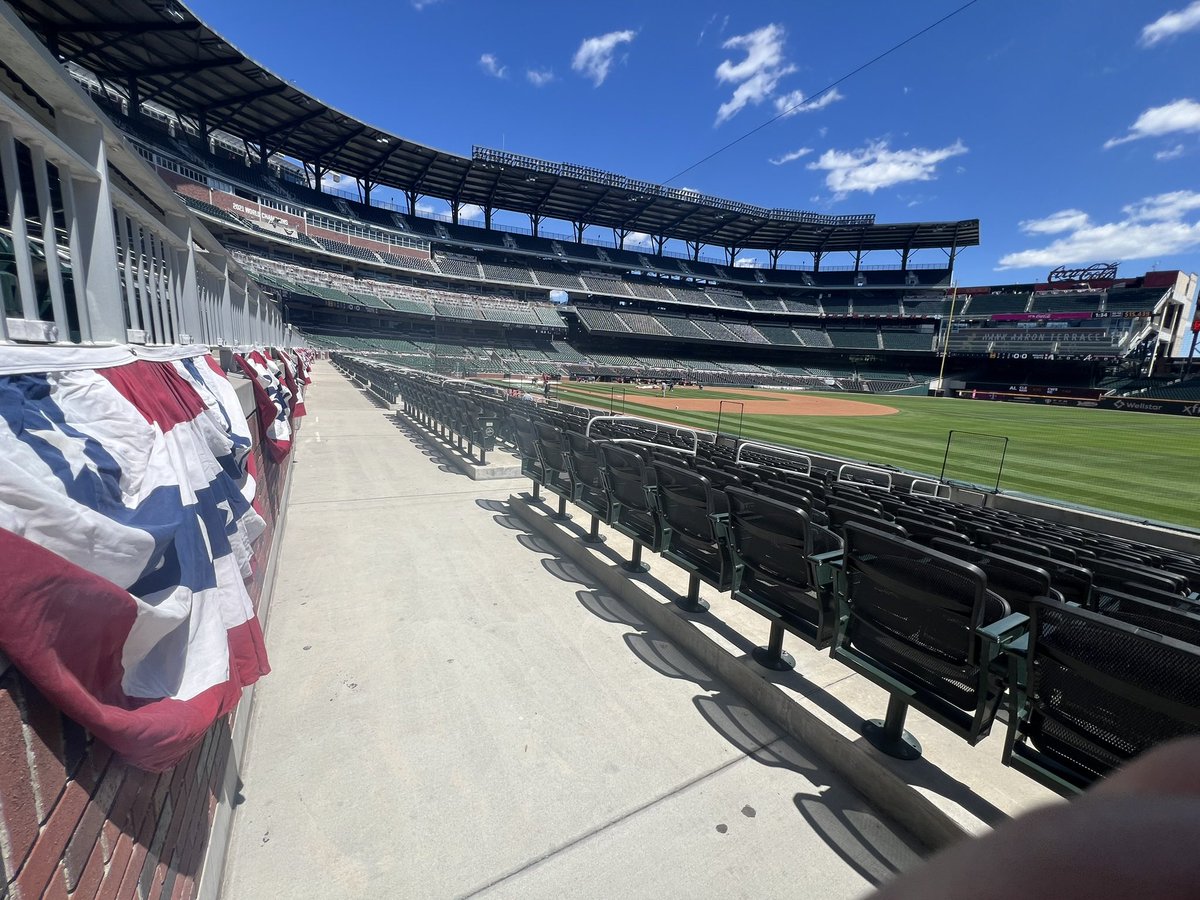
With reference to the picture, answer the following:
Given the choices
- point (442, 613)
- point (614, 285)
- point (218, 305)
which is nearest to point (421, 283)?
point (614, 285)

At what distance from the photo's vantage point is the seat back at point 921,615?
2354 millimetres

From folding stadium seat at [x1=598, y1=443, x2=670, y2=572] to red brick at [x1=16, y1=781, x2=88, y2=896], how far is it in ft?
11.6

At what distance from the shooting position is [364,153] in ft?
167

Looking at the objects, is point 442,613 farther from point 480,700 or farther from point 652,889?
point 652,889

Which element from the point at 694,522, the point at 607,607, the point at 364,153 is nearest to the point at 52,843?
the point at 694,522

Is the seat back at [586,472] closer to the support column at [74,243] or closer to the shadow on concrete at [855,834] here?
the shadow on concrete at [855,834]

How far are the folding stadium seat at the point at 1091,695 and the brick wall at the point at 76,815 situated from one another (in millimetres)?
3014

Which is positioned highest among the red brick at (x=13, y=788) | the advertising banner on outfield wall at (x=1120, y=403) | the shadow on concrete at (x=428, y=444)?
the red brick at (x=13, y=788)

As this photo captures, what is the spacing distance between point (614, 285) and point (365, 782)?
7013 centimetres

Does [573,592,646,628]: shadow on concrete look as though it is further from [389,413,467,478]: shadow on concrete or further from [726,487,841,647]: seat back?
[389,413,467,478]: shadow on concrete

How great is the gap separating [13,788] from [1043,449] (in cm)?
2463

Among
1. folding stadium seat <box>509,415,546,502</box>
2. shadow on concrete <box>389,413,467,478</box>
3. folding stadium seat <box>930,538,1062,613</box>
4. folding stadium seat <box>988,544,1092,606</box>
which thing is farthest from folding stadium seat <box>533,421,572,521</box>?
folding stadium seat <box>988,544,1092,606</box>

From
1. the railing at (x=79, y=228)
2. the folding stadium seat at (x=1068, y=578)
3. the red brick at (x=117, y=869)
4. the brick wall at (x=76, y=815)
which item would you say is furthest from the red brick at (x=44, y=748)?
the folding stadium seat at (x=1068, y=578)

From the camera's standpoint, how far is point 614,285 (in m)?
68.8
